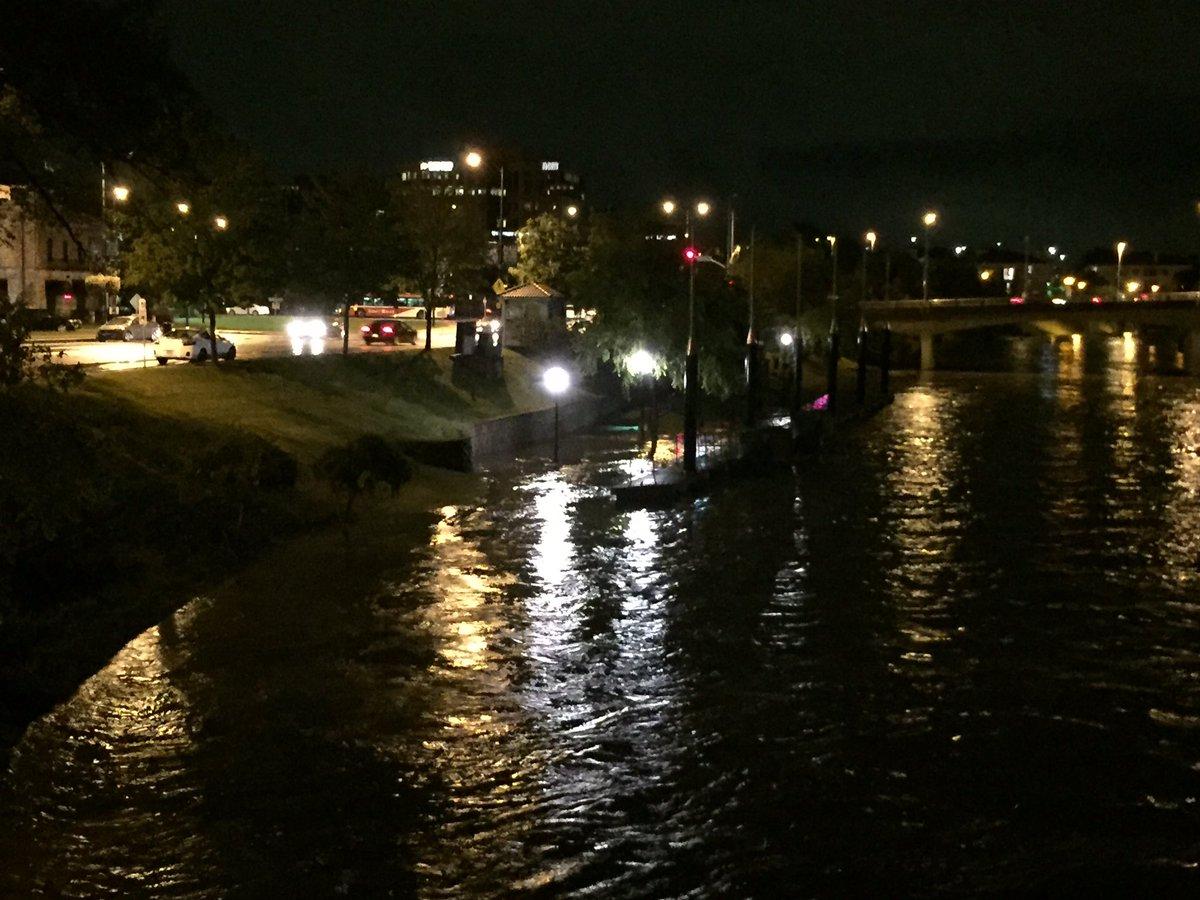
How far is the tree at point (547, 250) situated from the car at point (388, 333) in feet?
38.4

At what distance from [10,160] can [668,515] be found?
18409 millimetres

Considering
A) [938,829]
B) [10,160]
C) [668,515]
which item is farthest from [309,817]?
[668,515]

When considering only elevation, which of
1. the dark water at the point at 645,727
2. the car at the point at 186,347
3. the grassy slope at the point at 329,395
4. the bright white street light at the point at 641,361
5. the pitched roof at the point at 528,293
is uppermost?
the pitched roof at the point at 528,293

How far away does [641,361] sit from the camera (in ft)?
141

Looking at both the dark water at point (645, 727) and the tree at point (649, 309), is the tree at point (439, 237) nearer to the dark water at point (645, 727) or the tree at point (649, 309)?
the tree at point (649, 309)

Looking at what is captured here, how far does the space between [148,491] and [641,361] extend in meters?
22.2

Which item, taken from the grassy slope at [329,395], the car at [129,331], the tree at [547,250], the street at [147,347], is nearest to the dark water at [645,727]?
the grassy slope at [329,395]

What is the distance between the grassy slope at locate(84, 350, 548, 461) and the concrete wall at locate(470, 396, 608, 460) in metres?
0.70

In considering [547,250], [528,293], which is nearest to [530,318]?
[528,293]

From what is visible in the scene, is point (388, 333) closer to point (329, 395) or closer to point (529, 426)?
point (529, 426)

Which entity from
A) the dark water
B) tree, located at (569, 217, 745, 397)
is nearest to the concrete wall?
tree, located at (569, 217, 745, 397)

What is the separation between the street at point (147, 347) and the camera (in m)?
41.2

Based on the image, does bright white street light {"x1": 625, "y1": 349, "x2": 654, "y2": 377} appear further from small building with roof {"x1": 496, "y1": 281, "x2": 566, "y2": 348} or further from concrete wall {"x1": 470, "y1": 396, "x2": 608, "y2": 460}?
small building with roof {"x1": 496, "y1": 281, "x2": 566, "y2": 348}

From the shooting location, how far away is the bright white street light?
1683 inches
